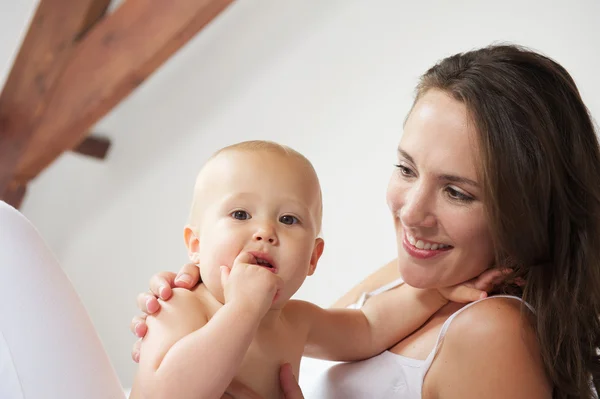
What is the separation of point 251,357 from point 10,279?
0.44m

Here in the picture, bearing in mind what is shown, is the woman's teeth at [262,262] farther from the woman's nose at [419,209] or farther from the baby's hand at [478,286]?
the baby's hand at [478,286]

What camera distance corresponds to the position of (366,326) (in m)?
1.66

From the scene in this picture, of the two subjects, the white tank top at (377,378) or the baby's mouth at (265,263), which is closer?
the baby's mouth at (265,263)

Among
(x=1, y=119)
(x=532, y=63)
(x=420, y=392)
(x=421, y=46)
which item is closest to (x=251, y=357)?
(x=420, y=392)

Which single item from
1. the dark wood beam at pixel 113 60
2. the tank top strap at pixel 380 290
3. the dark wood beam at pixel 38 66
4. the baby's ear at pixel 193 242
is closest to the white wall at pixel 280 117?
the dark wood beam at pixel 38 66

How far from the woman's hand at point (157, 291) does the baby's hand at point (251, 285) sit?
13 cm

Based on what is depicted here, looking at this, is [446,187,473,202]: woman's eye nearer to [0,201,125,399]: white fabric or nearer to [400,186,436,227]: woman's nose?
[400,186,436,227]: woman's nose

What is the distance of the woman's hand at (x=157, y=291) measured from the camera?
134cm

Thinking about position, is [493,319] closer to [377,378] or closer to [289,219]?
[377,378]

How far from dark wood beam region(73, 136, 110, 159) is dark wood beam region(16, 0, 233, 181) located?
44 centimetres

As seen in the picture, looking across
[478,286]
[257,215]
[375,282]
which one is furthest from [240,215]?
[375,282]

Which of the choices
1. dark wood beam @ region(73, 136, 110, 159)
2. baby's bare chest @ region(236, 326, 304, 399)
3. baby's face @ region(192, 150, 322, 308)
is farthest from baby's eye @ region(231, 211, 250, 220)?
dark wood beam @ region(73, 136, 110, 159)

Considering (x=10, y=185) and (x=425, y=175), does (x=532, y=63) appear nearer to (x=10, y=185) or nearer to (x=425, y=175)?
(x=425, y=175)

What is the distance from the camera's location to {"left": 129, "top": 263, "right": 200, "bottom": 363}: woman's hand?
4.38 ft
